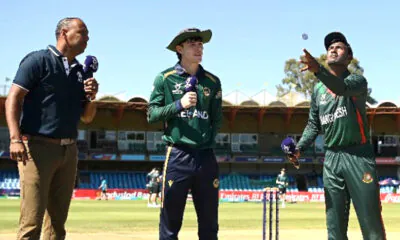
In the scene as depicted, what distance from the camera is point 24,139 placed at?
6102 millimetres

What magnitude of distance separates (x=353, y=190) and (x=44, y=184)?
10.5 ft

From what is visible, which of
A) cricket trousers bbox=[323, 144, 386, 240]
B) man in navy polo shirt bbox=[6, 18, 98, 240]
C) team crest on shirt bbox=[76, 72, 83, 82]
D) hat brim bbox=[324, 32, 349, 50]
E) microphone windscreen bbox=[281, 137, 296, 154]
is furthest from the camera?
microphone windscreen bbox=[281, 137, 296, 154]

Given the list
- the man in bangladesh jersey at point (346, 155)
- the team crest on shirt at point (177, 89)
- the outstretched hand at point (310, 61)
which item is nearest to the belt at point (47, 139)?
the team crest on shirt at point (177, 89)

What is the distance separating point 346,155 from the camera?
278 inches

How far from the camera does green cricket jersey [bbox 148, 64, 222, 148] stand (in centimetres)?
636

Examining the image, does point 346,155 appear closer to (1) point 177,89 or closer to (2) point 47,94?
(1) point 177,89

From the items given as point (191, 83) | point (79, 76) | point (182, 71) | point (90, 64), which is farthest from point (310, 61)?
point (79, 76)

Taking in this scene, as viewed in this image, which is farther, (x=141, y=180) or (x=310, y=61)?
(x=141, y=180)

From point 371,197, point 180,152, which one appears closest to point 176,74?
point 180,152

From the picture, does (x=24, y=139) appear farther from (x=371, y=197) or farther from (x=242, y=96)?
(x=242, y=96)

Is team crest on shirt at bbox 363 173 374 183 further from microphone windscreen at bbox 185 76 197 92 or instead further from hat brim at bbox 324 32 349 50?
microphone windscreen at bbox 185 76 197 92

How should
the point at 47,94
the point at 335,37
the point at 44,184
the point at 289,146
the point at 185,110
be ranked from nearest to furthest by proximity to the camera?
the point at 44,184 < the point at 47,94 < the point at 185,110 < the point at 335,37 < the point at 289,146

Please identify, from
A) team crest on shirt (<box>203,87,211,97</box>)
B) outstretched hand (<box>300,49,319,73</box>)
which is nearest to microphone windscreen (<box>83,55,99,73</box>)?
team crest on shirt (<box>203,87,211,97</box>)

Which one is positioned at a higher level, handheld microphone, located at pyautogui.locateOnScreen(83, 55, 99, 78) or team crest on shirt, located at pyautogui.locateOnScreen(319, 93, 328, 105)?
handheld microphone, located at pyautogui.locateOnScreen(83, 55, 99, 78)
